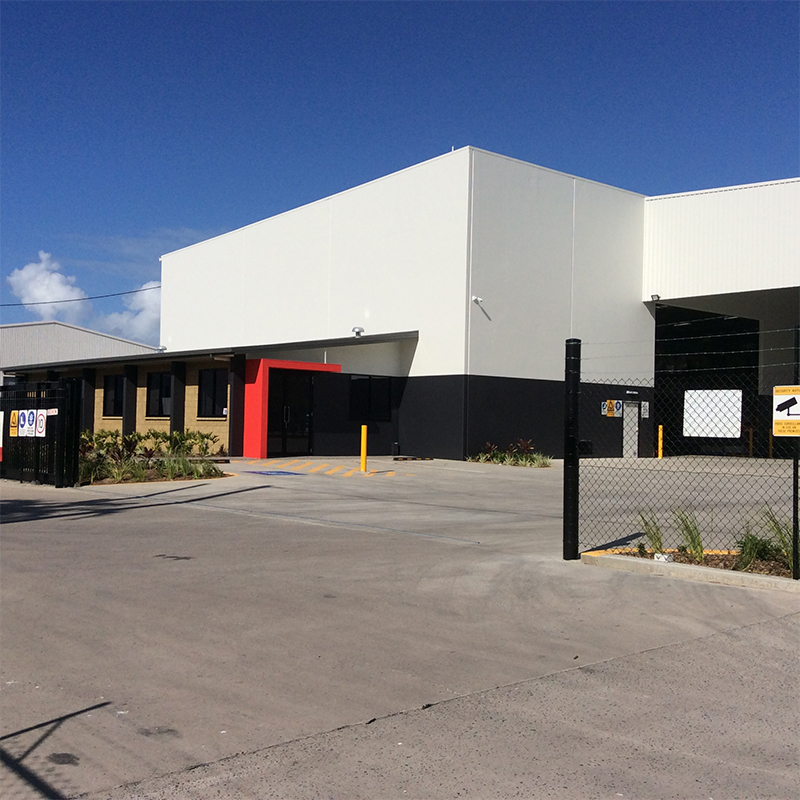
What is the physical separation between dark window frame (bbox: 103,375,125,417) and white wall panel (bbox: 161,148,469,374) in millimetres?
5926

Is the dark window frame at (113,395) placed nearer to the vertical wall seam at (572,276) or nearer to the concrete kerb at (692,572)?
the vertical wall seam at (572,276)

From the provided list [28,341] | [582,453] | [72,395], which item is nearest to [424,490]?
[72,395]

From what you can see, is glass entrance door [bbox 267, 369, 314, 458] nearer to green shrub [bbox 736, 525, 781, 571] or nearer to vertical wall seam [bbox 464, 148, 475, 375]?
vertical wall seam [bbox 464, 148, 475, 375]

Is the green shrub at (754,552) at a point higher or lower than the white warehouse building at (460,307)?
lower

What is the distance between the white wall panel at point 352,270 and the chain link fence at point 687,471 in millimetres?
6632

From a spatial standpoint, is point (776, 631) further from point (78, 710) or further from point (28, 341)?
point (28, 341)

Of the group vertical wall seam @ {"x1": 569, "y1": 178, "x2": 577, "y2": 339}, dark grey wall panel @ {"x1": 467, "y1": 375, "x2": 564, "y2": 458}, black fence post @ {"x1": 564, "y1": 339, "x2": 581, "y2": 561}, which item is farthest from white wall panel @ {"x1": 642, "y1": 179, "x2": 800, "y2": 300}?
black fence post @ {"x1": 564, "y1": 339, "x2": 581, "y2": 561}

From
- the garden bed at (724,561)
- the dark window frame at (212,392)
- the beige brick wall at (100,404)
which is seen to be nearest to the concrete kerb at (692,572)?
the garden bed at (724,561)

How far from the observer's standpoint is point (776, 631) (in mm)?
6480

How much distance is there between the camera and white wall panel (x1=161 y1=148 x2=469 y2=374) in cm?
2870

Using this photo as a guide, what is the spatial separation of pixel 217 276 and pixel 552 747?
38.5 meters

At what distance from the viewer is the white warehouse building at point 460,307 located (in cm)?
2827

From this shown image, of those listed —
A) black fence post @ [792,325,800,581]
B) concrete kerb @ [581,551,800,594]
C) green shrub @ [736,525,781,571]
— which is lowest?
concrete kerb @ [581,551,800,594]

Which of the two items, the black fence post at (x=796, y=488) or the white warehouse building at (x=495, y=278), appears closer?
the black fence post at (x=796, y=488)
